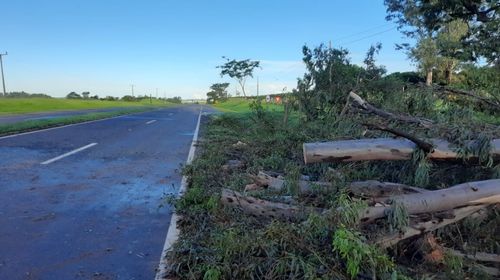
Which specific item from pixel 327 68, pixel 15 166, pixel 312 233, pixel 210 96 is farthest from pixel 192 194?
pixel 210 96

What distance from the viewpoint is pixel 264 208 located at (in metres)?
4.83

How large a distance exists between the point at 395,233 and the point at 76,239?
10.4 feet

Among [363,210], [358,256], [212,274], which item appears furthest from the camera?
[363,210]

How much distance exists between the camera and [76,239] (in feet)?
15.2

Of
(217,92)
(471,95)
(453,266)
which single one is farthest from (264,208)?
(217,92)

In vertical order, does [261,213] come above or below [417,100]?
below

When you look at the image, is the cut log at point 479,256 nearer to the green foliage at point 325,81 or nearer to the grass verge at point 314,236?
the grass verge at point 314,236

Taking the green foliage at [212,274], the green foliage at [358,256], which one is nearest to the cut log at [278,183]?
the green foliage at [358,256]

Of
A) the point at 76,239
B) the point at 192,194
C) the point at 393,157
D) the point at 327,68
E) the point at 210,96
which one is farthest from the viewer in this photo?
the point at 210,96

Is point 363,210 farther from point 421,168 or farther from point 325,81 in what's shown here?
point 325,81

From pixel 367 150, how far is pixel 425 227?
4.56 ft

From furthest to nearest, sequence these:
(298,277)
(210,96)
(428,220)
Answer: (210,96), (428,220), (298,277)

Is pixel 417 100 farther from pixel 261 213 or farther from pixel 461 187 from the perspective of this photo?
pixel 261 213

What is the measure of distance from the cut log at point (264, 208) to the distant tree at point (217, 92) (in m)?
106
